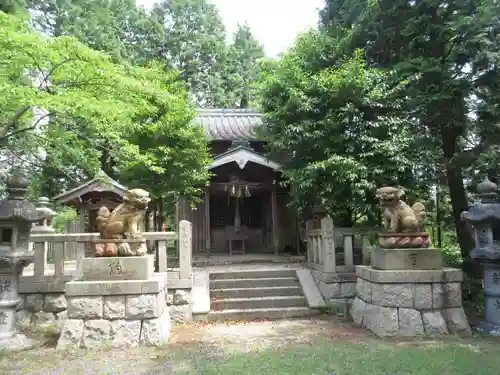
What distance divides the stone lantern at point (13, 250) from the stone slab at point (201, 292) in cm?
314

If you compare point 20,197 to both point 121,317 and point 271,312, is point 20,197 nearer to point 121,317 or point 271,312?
point 121,317

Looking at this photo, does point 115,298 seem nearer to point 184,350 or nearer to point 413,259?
point 184,350

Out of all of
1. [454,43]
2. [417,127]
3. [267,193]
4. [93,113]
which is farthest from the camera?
[267,193]

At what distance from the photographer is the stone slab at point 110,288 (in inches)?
243

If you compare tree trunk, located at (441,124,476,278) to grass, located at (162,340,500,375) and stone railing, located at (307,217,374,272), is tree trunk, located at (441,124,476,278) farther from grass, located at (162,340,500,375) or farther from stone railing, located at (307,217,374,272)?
grass, located at (162,340,500,375)

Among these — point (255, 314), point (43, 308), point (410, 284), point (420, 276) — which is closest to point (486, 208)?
point (420, 276)

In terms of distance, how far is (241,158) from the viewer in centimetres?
1277

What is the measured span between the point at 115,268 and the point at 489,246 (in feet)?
21.9

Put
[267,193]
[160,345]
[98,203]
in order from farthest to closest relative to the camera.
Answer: [267,193]
[98,203]
[160,345]

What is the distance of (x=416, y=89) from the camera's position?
31.0 feet

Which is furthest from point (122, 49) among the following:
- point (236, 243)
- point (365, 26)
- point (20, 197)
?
point (20, 197)

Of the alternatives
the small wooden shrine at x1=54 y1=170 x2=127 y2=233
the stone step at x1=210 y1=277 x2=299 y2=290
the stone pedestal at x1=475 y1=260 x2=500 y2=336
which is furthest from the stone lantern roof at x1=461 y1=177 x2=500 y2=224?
the small wooden shrine at x1=54 y1=170 x2=127 y2=233

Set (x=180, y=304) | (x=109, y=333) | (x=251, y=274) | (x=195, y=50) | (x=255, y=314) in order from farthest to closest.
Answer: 1. (x=195, y=50)
2. (x=251, y=274)
3. (x=255, y=314)
4. (x=180, y=304)
5. (x=109, y=333)

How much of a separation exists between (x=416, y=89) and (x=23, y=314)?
10.2 meters
